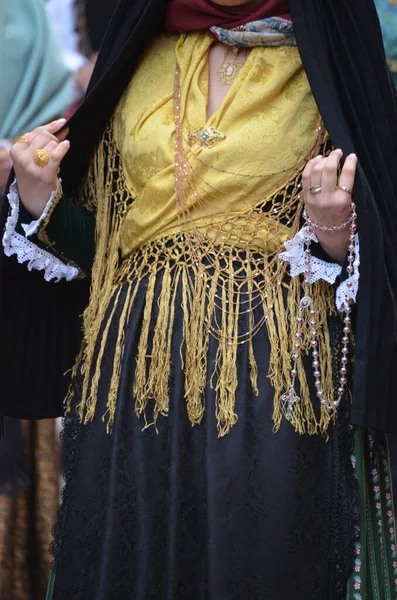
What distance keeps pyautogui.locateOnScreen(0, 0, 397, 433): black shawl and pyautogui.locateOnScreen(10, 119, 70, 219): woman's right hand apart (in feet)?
0.32

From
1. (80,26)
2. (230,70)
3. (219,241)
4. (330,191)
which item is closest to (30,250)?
(219,241)

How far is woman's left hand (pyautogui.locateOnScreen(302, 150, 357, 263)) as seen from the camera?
1.96 meters

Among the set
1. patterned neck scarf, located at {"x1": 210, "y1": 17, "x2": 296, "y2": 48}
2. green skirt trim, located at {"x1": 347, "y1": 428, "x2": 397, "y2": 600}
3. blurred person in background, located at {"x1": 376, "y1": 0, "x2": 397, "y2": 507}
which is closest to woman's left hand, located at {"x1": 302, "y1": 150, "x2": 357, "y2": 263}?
patterned neck scarf, located at {"x1": 210, "y1": 17, "x2": 296, "y2": 48}

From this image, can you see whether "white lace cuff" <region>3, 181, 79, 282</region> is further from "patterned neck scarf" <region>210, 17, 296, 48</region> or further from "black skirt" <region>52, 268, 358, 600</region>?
"patterned neck scarf" <region>210, 17, 296, 48</region>

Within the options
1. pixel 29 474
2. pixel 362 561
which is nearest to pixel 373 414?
pixel 362 561

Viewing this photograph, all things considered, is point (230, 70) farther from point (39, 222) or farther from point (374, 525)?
point (374, 525)

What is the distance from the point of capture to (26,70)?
295 centimetres

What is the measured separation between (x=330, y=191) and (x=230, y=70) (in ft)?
1.47

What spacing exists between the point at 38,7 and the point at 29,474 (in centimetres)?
137

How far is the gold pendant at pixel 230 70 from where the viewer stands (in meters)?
2.23

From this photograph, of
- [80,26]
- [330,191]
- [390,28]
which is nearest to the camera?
[330,191]

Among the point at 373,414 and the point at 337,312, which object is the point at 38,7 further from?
the point at 373,414

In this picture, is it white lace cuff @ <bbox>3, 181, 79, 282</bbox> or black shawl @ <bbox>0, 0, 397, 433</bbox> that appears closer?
black shawl @ <bbox>0, 0, 397, 433</bbox>

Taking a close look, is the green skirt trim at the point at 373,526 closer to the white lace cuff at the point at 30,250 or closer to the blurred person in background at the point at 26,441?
the white lace cuff at the point at 30,250
